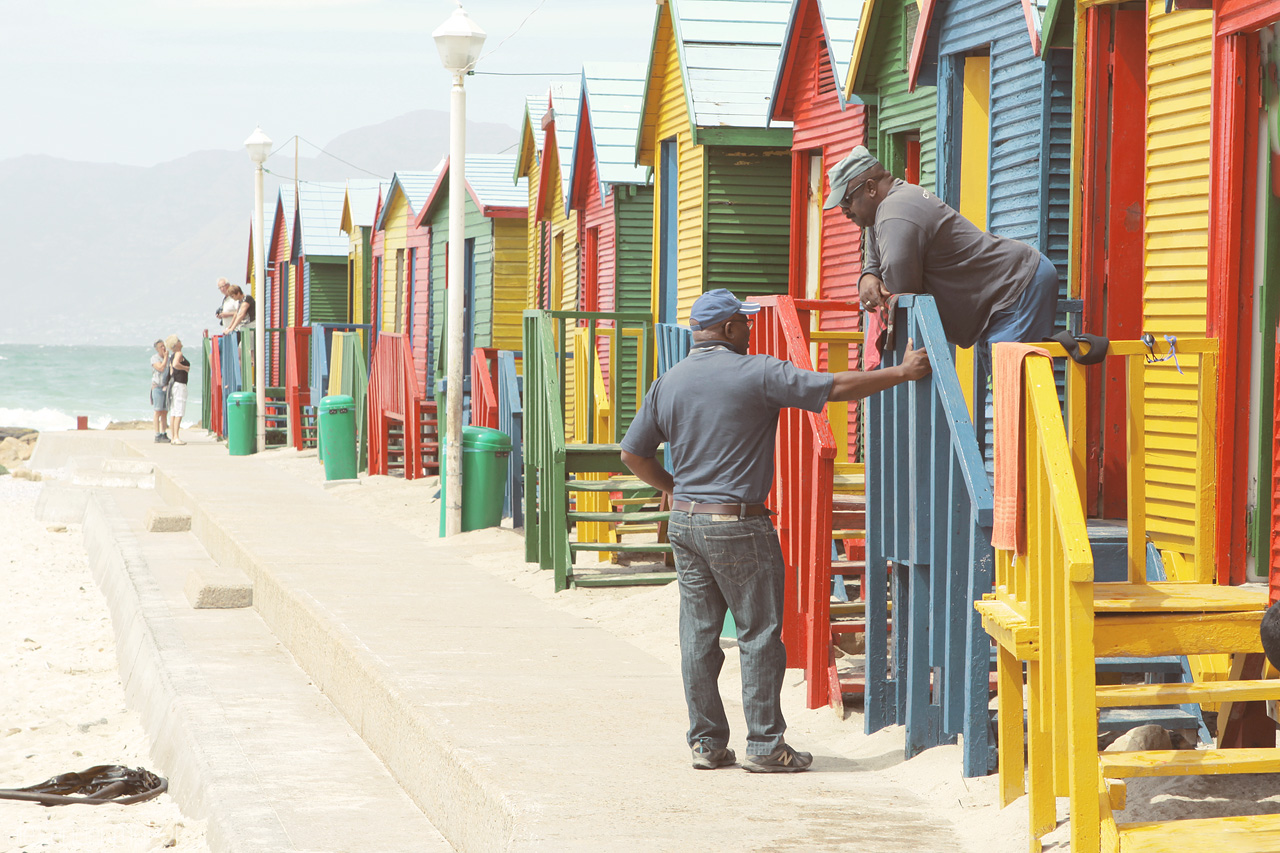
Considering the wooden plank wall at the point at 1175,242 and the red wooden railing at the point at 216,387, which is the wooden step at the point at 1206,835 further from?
the red wooden railing at the point at 216,387

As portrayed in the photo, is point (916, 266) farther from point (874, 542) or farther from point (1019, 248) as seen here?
point (874, 542)

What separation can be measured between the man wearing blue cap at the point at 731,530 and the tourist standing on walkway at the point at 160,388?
21.4m

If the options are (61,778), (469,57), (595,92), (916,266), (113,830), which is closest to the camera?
(916,266)

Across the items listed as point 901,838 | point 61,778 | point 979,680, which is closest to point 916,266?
point 979,680

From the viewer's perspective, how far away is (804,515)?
662 cm

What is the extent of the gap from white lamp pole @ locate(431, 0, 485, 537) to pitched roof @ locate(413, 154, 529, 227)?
355 inches

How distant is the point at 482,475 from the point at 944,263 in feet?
25.6

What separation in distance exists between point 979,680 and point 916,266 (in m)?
1.57

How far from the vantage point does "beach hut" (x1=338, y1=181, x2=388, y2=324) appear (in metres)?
30.9

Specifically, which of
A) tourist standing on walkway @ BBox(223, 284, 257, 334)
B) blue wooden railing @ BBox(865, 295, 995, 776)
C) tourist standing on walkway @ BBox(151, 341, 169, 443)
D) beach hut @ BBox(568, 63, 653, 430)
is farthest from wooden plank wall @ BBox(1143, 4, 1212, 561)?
tourist standing on walkway @ BBox(151, 341, 169, 443)

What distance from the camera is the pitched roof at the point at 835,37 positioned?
38.3 feet

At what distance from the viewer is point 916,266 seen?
5680 millimetres

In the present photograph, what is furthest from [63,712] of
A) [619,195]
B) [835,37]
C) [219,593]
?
[619,195]

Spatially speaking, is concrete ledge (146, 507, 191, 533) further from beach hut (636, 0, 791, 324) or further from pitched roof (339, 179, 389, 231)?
pitched roof (339, 179, 389, 231)
